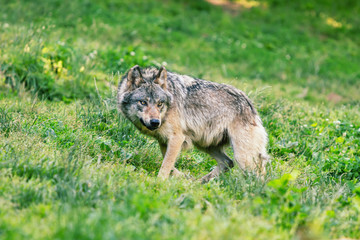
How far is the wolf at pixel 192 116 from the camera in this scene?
5703 millimetres

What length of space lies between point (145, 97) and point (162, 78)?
44 centimetres

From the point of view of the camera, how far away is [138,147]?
6273 mm

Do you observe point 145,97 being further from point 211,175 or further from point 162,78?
point 211,175

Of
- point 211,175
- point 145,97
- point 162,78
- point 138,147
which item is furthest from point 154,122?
point 211,175

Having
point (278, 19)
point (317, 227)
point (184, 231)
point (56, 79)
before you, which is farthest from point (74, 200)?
point (278, 19)

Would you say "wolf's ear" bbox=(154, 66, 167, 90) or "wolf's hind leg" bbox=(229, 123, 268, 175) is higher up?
"wolf's ear" bbox=(154, 66, 167, 90)

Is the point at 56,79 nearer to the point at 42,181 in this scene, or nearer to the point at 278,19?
the point at 42,181

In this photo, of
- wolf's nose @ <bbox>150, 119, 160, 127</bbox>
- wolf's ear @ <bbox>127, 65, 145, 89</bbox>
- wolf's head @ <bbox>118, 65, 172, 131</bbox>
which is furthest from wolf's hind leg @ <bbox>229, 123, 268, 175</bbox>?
wolf's ear @ <bbox>127, 65, 145, 89</bbox>

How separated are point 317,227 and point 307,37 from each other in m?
16.2

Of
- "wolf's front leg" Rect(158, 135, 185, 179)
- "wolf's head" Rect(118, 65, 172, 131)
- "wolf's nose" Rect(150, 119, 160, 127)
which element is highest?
"wolf's head" Rect(118, 65, 172, 131)

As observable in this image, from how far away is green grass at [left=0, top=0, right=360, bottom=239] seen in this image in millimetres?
3586

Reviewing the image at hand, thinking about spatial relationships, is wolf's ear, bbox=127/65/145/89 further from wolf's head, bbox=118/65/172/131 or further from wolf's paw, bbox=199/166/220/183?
wolf's paw, bbox=199/166/220/183

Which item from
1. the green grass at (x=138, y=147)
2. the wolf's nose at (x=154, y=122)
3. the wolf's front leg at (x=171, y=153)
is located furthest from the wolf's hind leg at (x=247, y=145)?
the wolf's nose at (x=154, y=122)

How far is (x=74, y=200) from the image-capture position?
3854mm
